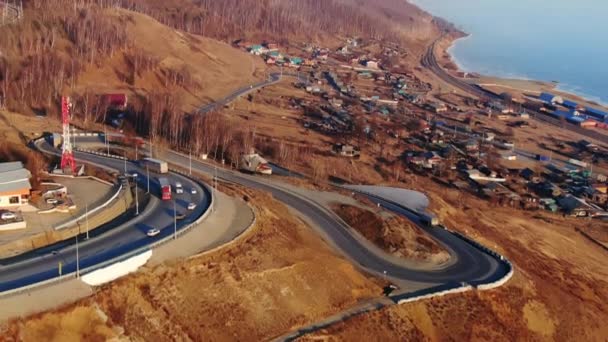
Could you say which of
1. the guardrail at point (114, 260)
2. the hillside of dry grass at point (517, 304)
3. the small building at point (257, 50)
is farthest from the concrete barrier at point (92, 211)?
the small building at point (257, 50)

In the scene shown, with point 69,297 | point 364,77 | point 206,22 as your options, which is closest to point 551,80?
point 364,77

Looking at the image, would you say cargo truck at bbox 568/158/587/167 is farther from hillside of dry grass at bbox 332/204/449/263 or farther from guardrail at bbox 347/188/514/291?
hillside of dry grass at bbox 332/204/449/263

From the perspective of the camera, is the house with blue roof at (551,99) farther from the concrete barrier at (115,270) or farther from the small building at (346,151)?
the concrete barrier at (115,270)

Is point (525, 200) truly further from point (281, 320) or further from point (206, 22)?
point (206, 22)

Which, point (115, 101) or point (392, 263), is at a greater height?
point (392, 263)

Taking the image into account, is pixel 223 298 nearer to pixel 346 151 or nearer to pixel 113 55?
pixel 346 151

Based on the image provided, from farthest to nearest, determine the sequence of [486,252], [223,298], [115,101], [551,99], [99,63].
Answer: [551,99] → [99,63] → [115,101] → [486,252] → [223,298]

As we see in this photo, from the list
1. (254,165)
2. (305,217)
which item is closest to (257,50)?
(254,165)
